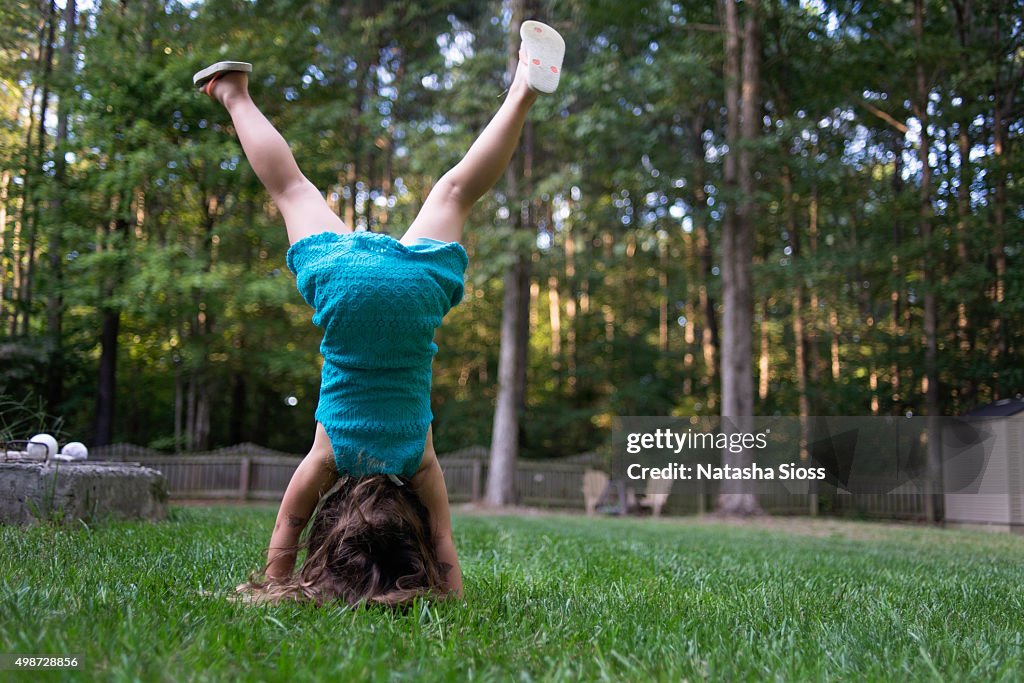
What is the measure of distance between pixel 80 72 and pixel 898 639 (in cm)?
1106

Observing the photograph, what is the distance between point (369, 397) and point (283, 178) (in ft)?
2.47

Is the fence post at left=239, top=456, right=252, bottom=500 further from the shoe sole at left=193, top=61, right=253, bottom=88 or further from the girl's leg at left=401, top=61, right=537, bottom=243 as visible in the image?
the girl's leg at left=401, top=61, right=537, bottom=243

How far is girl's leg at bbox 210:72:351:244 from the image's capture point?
235 centimetres

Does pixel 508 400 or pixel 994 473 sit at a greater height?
pixel 508 400

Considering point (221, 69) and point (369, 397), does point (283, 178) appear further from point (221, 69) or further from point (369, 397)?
point (369, 397)

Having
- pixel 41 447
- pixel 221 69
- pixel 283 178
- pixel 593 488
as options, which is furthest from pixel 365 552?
pixel 593 488

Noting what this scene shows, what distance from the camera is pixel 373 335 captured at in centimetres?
213

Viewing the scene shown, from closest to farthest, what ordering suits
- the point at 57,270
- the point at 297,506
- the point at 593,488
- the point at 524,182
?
the point at 297,506, the point at 57,270, the point at 524,182, the point at 593,488

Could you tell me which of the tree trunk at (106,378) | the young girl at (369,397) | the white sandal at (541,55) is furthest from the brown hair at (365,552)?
the tree trunk at (106,378)

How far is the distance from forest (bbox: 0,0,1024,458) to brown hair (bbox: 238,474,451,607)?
22.8 feet

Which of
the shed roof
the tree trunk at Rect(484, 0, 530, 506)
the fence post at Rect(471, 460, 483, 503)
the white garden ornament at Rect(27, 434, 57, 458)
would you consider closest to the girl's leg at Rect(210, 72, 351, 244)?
the white garden ornament at Rect(27, 434, 57, 458)

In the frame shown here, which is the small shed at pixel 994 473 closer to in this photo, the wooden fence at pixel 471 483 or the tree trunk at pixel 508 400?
the wooden fence at pixel 471 483

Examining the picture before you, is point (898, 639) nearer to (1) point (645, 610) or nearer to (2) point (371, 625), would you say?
(1) point (645, 610)

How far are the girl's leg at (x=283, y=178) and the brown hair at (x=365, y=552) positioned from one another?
2.46 ft
